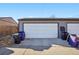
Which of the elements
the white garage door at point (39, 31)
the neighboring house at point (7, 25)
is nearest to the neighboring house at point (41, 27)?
the white garage door at point (39, 31)

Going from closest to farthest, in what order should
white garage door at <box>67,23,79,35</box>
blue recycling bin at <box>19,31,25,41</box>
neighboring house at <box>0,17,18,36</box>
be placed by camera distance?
neighboring house at <box>0,17,18,36</box> < white garage door at <box>67,23,79,35</box> < blue recycling bin at <box>19,31,25,41</box>

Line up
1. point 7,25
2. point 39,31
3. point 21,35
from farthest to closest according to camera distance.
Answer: point 21,35, point 39,31, point 7,25

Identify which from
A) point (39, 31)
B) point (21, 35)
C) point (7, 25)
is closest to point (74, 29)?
point (39, 31)

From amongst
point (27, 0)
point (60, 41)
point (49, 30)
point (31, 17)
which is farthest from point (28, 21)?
point (27, 0)

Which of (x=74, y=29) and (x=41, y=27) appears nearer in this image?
(x=74, y=29)

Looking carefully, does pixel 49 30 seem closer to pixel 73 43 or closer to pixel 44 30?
pixel 44 30

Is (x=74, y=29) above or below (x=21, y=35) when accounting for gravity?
above

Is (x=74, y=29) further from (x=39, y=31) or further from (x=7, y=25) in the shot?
(x=7, y=25)

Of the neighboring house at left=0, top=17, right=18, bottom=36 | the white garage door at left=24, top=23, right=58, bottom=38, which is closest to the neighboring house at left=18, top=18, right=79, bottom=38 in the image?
the white garage door at left=24, top=23, right=58, bottom=38

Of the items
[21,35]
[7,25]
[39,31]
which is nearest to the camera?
[7,25]

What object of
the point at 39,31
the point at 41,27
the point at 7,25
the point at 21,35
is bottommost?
the point at 21,35

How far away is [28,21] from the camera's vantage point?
12.1 metres

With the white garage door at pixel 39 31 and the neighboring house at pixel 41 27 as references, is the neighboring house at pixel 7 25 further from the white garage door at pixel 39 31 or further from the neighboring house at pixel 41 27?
the white garage door at pixel 39 31

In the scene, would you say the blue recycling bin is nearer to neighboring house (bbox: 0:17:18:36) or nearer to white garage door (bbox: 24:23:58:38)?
white garage door (bbox: 24:23:58:38)
